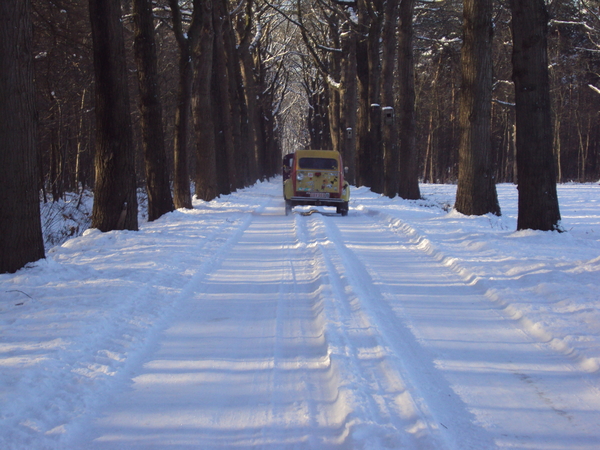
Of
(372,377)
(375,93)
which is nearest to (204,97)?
(375,93)

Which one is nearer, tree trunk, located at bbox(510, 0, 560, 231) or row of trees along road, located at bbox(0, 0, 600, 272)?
row of trees along road, located at bbox(0, 0, 600, 272)

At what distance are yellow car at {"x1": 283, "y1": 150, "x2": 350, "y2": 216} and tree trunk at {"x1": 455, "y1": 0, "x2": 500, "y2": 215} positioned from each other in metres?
4.69

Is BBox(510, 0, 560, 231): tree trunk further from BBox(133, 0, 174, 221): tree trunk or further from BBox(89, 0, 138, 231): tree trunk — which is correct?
BBox(133, 0, 174, 221): tree trunk

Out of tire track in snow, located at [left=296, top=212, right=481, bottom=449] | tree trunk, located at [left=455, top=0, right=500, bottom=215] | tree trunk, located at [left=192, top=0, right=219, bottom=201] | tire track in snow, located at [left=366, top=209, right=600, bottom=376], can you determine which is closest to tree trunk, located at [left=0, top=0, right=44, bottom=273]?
tire track in snow, located at [left=296, top=212, right=481, bottom=449]

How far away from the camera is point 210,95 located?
23266mm

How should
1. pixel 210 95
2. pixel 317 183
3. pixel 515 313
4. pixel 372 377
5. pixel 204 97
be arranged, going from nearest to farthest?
pixel 372 377, pixel 515 313, pixel 317 183, pixel 204 97, pixel 210 95

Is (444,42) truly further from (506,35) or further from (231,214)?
(231,214)

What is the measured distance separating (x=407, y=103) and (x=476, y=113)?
7.36 meters

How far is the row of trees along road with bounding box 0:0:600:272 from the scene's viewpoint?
7.96 metres

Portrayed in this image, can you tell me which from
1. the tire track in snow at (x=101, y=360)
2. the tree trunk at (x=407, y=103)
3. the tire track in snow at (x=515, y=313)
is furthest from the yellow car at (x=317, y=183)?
the tire track in snow at (x=101, y=360)

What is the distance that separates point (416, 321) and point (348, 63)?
25.4m

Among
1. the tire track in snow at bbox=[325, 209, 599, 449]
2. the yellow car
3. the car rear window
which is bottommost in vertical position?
the tire track in snow at bbox=[325, 209, 599, 449]

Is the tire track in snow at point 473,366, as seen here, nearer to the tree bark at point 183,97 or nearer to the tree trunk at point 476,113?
the tree trunk at point 476,113

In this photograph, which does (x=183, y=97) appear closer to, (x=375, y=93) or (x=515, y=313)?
(x=375, y=93)
